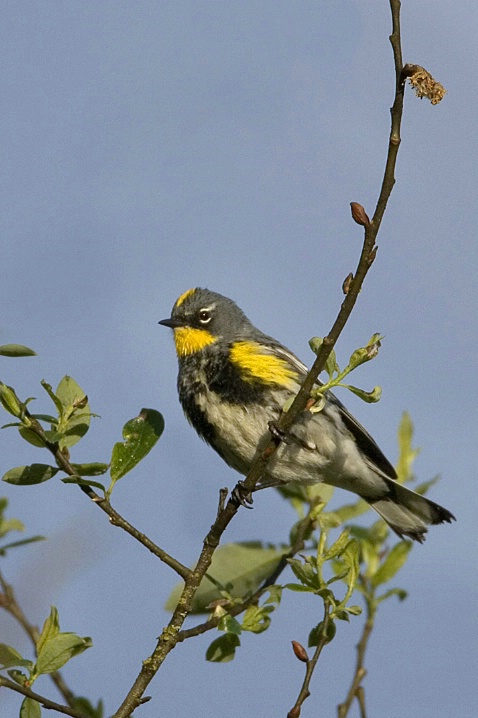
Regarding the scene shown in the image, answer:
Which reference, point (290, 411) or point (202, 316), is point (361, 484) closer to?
point (202, 316)

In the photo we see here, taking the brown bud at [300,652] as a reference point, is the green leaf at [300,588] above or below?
above

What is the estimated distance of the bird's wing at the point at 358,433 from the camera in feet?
22.1

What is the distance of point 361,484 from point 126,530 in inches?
143

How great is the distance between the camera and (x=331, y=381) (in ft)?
11.8

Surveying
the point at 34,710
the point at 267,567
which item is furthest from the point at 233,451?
the point at 34,710

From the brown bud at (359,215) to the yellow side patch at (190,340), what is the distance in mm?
3770

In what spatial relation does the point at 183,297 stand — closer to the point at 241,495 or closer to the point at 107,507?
the point at 241,495

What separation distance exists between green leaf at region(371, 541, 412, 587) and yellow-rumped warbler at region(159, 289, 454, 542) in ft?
4.38

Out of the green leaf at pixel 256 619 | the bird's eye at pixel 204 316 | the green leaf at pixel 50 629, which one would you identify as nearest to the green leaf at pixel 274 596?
the green leaf at pixel 256 619

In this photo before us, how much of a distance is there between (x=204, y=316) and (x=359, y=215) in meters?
4.30

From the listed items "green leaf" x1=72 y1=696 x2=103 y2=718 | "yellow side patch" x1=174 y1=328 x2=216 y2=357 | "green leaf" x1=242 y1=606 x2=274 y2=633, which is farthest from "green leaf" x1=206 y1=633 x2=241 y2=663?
"yellow side patch" x1=174 y1=328 x2=216 y2=357

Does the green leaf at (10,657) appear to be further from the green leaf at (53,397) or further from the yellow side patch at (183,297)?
the yellow side patch at (183,297)

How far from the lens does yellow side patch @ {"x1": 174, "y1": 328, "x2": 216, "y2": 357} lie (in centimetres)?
701

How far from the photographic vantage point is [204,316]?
748 cm
